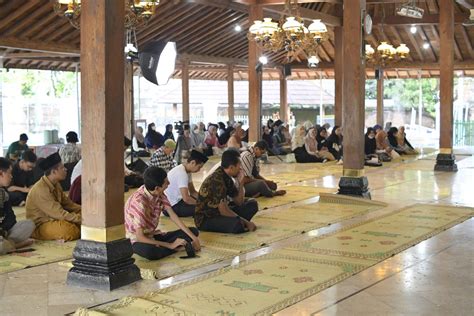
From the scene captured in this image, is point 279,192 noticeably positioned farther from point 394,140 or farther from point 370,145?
point 394,140

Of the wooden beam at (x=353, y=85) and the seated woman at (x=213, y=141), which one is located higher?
the wooden beam at (x=353, y=85)

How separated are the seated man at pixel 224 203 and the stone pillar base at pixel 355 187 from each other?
233 cm

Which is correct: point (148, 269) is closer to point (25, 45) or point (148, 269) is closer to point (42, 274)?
point (42, 274)

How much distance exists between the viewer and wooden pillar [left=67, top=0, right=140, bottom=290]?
4312 millimetres

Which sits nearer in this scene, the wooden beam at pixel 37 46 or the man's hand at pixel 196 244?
the man's hand at pixel 196 244

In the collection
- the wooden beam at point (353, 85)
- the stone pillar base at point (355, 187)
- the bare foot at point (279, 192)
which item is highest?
the wooden beam at point (353, 85)

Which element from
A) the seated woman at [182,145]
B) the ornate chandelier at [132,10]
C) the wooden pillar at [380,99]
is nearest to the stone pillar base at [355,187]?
the ornate chandelier at [132,10]

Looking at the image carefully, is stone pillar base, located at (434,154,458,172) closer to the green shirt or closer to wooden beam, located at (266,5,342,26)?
wooden beam, located at (266,5,342,26)

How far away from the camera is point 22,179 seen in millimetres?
7875

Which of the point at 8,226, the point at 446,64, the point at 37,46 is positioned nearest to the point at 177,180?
the point at 8,226

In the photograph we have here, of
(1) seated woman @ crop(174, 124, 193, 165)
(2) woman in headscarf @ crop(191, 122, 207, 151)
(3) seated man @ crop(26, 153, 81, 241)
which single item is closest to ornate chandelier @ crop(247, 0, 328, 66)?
(1) seated woman @ crop(174, 124, 193, 165)

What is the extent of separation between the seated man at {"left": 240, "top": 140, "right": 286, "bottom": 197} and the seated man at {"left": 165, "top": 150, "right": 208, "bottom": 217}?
1.33 m

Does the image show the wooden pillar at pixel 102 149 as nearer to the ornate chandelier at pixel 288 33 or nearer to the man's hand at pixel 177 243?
the man's hand at pixel 177 243

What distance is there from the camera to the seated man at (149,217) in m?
4.91
